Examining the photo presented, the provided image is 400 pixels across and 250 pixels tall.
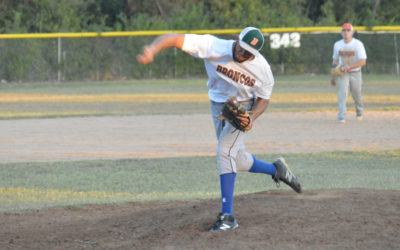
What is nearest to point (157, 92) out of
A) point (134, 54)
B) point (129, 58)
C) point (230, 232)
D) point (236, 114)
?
point (134, 54)

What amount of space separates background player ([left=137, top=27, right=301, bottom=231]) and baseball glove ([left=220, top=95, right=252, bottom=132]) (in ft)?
0.44

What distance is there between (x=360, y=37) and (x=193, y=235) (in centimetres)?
2955

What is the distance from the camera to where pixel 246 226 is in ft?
18.3

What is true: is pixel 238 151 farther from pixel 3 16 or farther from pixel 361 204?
pixel 3 16

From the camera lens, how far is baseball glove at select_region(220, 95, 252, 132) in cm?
584

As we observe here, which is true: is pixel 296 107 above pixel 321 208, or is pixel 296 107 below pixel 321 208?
below

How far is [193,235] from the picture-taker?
5.43 m

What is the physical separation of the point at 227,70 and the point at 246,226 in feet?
4.45

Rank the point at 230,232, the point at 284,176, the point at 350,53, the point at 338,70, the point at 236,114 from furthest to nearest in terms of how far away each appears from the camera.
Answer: the point at 350,53, the point at 338,70, the point at 284,176, the point at 236,114, the point at 230,232

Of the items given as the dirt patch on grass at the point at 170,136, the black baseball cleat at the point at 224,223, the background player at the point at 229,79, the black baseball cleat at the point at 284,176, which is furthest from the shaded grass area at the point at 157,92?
the black baseball cleat at the point at 224,223

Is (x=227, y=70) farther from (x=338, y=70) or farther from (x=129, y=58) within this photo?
(x=129, y=58)

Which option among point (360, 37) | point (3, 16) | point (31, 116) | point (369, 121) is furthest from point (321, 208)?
point (3, 16)

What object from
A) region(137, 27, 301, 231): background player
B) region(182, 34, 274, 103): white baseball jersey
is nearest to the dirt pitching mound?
region(137, 27, 301, 231): background player

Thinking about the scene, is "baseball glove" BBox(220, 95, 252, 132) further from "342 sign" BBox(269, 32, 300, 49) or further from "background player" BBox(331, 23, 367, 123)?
"342 sign" BBox(269, 32, 300, 49)
